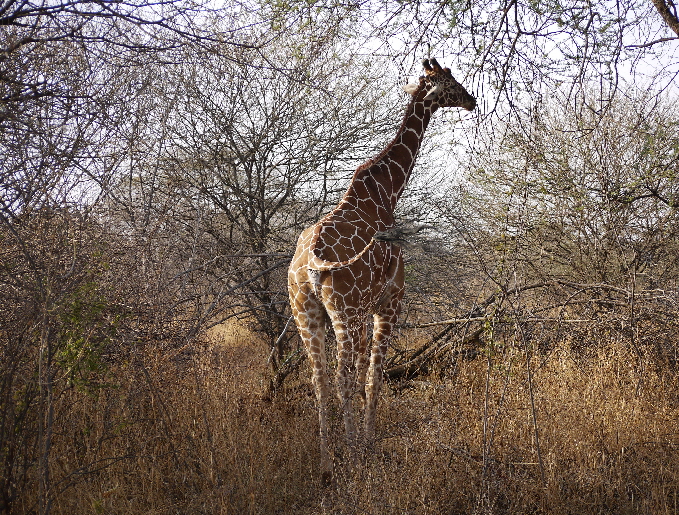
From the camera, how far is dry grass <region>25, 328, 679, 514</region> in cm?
383

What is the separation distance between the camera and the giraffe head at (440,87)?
5.28 m

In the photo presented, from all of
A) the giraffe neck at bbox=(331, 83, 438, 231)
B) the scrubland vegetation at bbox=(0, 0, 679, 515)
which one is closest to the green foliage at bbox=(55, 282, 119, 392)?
the scrubland vegetation at bbox=(0, 0, 679, 515)

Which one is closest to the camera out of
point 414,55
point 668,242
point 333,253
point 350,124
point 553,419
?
point 333,253

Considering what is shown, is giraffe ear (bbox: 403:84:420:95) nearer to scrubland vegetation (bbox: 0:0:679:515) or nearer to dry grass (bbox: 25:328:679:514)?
scrubland vegetation (bbox: 0:0:679:515)

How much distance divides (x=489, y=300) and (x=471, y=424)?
1.78 meters

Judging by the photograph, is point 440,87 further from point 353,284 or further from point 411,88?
point 353,284

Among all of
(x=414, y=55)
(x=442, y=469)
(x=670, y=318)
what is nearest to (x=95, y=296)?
(x=442, y=469)

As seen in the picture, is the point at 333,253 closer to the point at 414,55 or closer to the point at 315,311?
the point at 315,311

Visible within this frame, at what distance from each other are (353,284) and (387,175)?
1.19 meters

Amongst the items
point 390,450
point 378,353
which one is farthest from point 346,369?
point 390,450

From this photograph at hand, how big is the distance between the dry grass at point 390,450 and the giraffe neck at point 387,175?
1.54 metres

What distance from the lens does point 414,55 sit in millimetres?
5465

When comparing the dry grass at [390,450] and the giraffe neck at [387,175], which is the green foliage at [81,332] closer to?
the dry grass at [390,450]

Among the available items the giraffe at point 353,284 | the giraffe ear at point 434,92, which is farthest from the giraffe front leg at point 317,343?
the giraffe ear at point 434,92
